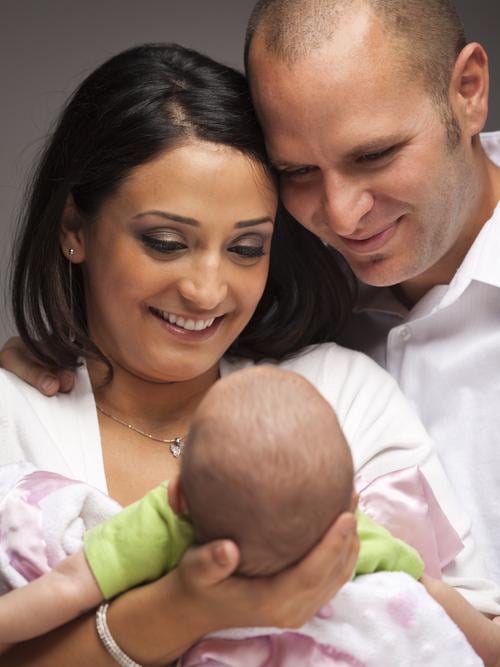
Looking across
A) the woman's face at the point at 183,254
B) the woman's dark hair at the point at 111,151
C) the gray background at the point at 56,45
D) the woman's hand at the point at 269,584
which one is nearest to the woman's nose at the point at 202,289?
the woman's face at the point at 183,254

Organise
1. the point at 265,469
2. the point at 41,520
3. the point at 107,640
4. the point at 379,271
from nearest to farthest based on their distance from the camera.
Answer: the point at 265,469, the point at 107,640, the point at 41,520, the point at 379,271

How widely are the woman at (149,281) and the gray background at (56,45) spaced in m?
1.24

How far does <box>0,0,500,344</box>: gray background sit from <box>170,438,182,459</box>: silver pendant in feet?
4.62

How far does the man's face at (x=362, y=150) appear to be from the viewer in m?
2.81

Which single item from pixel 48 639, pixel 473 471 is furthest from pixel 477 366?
pixel 48 639

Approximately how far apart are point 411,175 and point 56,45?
1.70 m

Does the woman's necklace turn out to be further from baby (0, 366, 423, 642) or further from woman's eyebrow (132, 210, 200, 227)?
baby (0, 366, 423, 642)

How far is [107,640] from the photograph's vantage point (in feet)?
7.44

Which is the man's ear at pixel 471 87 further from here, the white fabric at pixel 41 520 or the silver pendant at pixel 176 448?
the white fabric at pixel 41 520

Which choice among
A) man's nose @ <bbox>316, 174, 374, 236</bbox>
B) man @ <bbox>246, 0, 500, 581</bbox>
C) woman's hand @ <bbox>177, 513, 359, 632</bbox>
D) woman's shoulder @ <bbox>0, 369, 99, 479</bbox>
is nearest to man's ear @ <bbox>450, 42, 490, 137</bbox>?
man @ <bbox>246, 0, 500, 581</bbox>

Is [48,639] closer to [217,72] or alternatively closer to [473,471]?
[473,471]

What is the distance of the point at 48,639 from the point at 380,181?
1.25 metres

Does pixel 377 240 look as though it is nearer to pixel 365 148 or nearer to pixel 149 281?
pixel 365 148

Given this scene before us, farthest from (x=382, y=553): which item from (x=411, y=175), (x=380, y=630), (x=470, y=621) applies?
(x=411, y=175)
